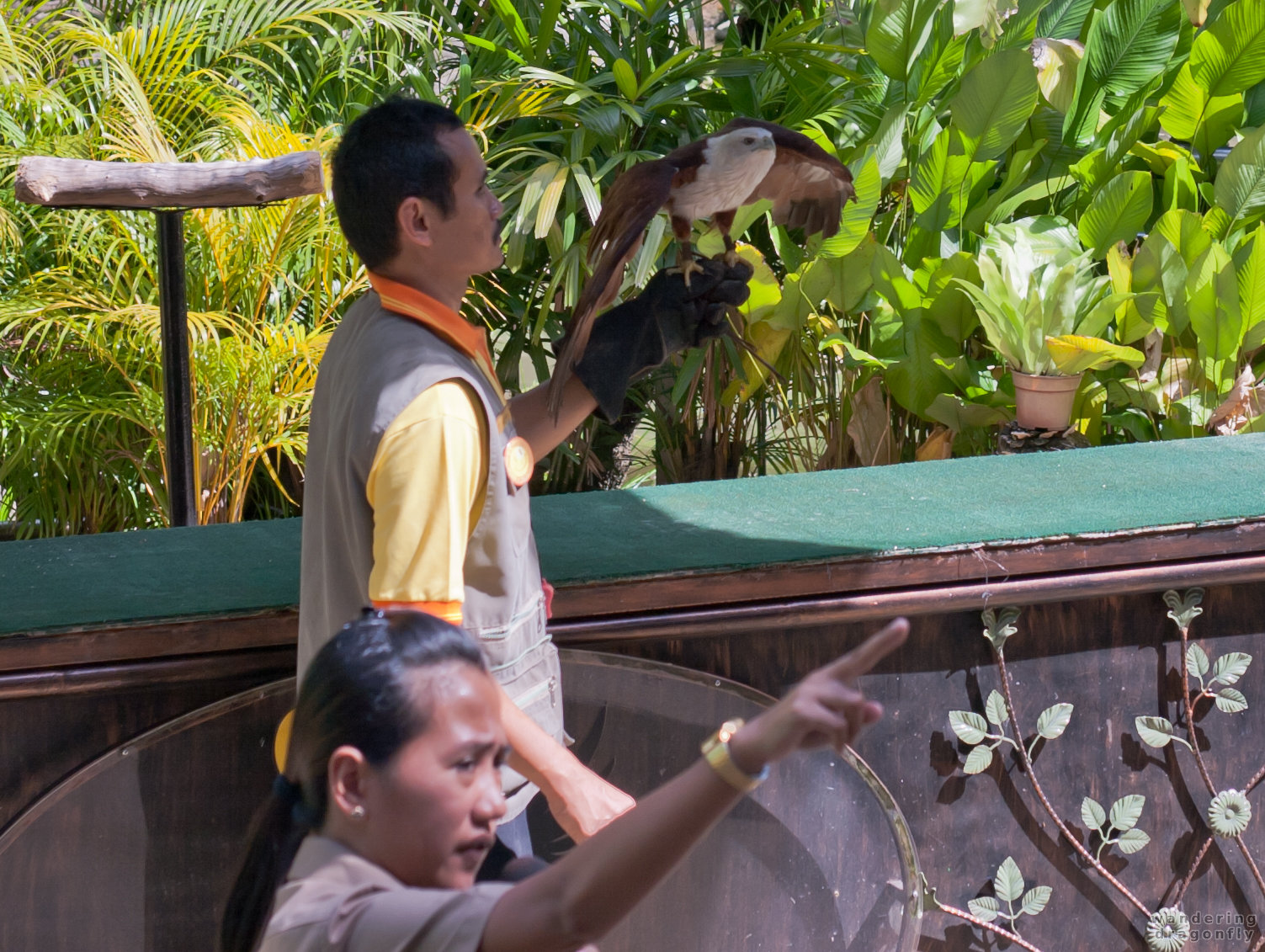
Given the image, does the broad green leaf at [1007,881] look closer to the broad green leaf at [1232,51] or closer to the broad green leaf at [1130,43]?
the broad green leaf at [1232,51]

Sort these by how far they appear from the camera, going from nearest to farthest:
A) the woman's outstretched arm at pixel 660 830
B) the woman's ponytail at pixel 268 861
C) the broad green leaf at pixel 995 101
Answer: the woman's outstretched arm at pixel 660 830, the woman's ponytail at pixel 268 861, the broad green leaf at pixel 995 101

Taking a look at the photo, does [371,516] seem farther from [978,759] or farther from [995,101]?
[995,101]

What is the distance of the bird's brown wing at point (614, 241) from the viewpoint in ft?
4.08

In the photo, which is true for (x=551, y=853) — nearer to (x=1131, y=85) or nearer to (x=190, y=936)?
(x=190, y=936)

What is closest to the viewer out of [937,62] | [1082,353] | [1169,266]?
[1082,353]

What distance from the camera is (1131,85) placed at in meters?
3.52

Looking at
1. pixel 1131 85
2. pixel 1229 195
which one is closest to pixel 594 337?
pixel 1229 195

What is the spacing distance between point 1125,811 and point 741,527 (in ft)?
2.00

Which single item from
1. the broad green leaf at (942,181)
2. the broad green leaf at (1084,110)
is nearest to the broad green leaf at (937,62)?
the broad green leaf at (942,181)

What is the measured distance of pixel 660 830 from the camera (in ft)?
1.81

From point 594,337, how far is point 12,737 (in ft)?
2.32

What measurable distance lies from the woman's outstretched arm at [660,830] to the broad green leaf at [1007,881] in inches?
45.4

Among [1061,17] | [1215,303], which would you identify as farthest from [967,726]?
[1061,17]

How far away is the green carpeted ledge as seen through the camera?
1381mm
